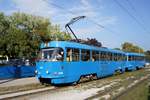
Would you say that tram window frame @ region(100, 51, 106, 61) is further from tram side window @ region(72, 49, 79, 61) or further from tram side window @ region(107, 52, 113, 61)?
tram side window @ region(72, 49, 79, 61)

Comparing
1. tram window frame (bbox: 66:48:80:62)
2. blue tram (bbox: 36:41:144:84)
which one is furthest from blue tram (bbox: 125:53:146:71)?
tram window frame (bbox: 66:48:80:62)

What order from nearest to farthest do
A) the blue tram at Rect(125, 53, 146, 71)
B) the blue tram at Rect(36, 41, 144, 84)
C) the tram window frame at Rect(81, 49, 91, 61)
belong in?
the blue tram at Rect(36, 41, 144, 84), the tram window frame at Rect(81, 49, 91, 61), the blue tram at Rect(125, 53, 146, 71)

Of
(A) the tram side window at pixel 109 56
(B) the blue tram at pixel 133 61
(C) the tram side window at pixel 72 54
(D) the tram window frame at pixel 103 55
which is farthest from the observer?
(B) the blue tram at pixel 133 61

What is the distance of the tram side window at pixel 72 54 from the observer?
2030cm

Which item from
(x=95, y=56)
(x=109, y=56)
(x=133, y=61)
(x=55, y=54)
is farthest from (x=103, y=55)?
(x=133, y=61)

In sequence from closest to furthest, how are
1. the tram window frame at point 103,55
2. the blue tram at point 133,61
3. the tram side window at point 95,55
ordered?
1. the tram side window at point 95,55
2. the tram window frame at point 103,55
3. the blue tram at point 133,61

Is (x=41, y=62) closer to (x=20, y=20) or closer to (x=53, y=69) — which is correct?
(x=53, y=69)

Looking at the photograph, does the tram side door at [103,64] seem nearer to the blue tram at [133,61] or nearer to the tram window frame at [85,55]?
the tram window frame at [85,55]

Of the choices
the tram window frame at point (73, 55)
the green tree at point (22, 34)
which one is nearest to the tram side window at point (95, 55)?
the tram window frame at point (73, 55)

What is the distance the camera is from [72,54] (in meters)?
20.8

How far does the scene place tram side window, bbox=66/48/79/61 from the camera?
66.6 ft

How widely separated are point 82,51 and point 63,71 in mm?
3122

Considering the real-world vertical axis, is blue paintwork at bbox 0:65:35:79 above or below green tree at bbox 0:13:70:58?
below

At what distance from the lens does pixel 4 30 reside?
60.0 m
